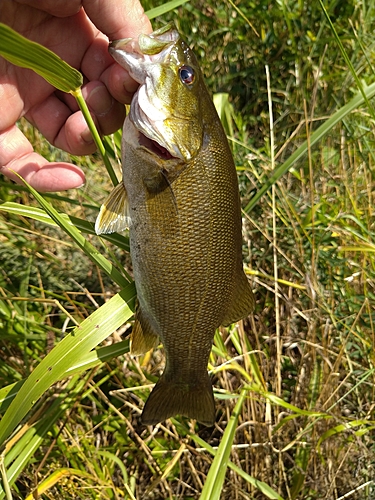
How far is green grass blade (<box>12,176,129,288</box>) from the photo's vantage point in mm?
1385

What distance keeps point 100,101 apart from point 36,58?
63 centimetres

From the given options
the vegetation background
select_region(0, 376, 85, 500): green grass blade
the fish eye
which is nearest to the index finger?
the fish eye

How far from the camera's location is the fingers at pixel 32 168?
174 cm

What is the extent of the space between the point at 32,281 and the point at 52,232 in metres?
0.28

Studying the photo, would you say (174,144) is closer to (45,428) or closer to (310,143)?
(310,143)

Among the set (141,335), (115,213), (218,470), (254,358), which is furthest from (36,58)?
(254,358)

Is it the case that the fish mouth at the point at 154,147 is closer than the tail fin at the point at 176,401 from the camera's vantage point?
Yes

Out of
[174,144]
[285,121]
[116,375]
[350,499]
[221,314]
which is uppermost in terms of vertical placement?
[174,144]

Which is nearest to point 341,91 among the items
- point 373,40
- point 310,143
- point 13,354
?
point 373,40

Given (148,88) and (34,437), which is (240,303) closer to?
(148,88)

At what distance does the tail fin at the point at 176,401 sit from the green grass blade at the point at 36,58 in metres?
1.01

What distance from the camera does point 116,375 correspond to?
2.41m

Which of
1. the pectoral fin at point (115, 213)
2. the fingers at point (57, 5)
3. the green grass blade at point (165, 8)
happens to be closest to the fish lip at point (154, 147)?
the pectoral fin at point (115, 213)

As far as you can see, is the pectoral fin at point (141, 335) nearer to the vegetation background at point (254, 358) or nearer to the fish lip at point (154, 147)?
the vegetation background at point (254, 358)
